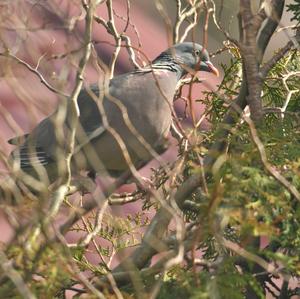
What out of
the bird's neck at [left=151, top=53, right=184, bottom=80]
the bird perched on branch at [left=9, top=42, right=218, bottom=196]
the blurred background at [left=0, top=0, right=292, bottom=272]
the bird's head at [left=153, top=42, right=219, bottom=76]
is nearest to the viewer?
the blurred background at [left=0, top=0, right=292, bottom=272]

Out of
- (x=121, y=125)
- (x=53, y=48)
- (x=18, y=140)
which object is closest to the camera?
(x=18, y=140)

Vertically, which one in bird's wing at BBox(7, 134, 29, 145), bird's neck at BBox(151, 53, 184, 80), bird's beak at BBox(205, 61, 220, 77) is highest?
bird's wing at BBox(7, 134, 29, 145)

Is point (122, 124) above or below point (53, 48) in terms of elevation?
below

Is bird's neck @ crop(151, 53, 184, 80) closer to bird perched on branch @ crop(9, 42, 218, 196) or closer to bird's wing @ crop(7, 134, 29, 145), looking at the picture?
bird perched on branch @ crop(9, 42, 218, 196)

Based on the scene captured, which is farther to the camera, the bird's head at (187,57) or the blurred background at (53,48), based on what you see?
the bird's head at (187,57)

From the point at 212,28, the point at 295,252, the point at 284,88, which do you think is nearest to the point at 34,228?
the point at 295,252

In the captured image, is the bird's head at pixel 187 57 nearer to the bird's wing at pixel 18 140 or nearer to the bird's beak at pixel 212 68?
the bird's beak at pixel 212 68

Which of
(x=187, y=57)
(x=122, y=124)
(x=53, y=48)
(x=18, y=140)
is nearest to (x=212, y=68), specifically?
(x=187, y=57)

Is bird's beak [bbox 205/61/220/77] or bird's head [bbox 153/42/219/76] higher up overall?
bird's head [bbox 153/42/219/76]

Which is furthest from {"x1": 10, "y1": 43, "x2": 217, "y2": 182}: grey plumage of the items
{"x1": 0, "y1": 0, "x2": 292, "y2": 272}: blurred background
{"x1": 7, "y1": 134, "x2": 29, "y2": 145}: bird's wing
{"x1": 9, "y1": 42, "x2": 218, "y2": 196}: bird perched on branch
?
{"x1": 7, "y1": 134, "x2": 29, "y2": 145}: bird's wing

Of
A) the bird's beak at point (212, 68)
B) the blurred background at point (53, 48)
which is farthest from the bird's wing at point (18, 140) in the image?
the bird's beak at point (212, 68)

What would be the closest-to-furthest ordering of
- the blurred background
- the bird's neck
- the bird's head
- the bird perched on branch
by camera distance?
the blurred background < the bird perched on branch < the bird's head < the bird's neck

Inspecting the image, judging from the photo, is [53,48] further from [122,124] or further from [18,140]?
[18,140]

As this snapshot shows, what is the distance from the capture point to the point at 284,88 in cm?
279
